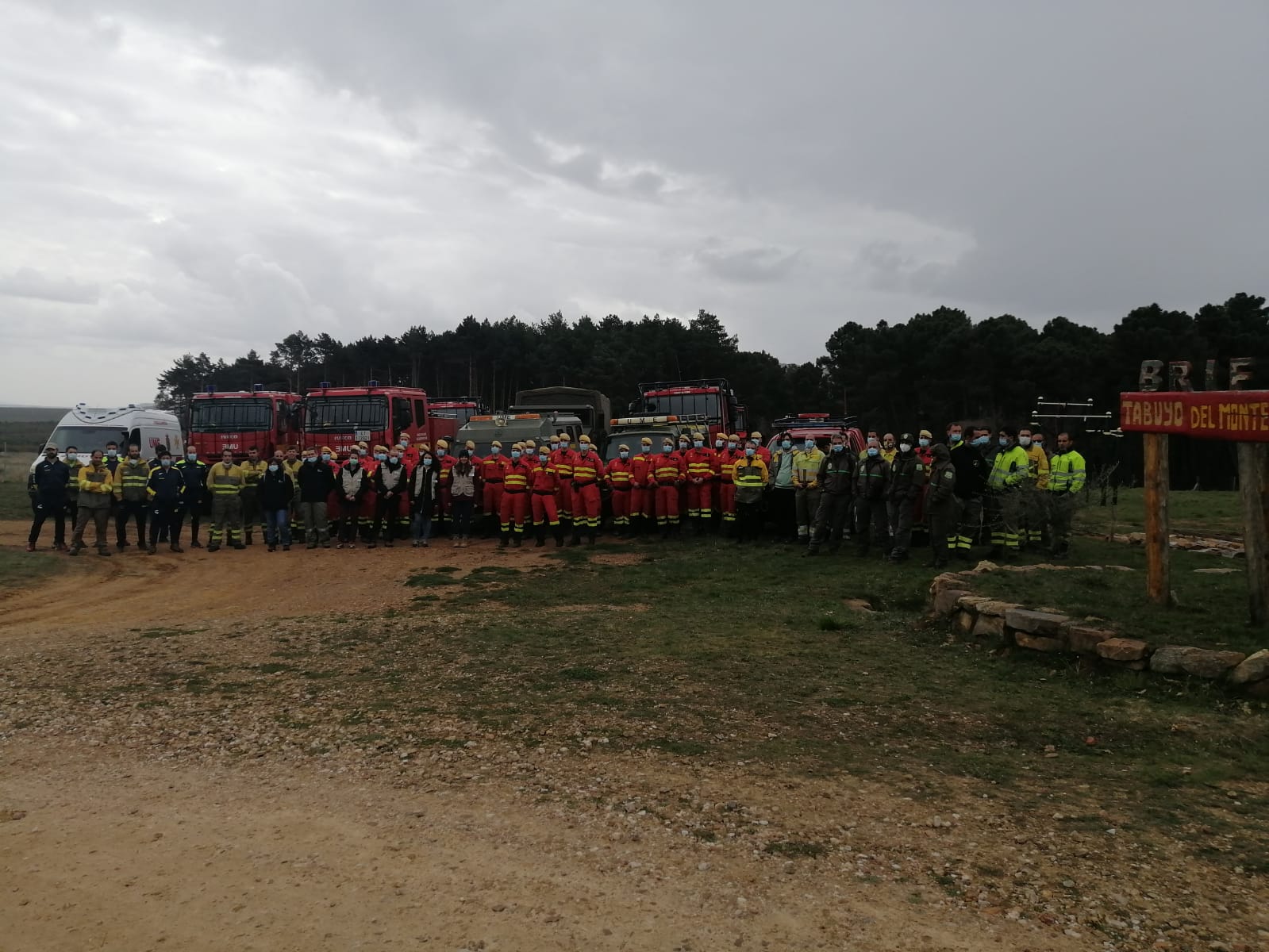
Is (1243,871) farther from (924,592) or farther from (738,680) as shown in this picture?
(924,592)

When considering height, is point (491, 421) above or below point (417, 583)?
above

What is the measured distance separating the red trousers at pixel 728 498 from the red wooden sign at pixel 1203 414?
7932 mm

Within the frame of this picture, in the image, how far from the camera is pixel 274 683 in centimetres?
748

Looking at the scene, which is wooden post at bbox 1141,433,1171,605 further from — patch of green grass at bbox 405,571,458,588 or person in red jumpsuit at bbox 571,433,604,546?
person in red jumpsuit at bbox 571,433,604,546

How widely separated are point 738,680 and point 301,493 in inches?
473

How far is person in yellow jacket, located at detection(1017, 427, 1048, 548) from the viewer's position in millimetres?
13008

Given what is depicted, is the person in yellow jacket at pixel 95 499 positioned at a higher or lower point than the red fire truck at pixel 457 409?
lower

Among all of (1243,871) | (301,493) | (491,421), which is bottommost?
(1243,871)

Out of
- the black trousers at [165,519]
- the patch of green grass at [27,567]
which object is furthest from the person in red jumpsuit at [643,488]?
the patch of green grass at [27,567]

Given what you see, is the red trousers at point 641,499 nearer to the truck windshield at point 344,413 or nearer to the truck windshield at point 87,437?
the truck windshield at point 344,413

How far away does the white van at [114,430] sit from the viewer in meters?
21.2

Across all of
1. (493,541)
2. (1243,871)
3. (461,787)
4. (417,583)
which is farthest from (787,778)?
(493,541)

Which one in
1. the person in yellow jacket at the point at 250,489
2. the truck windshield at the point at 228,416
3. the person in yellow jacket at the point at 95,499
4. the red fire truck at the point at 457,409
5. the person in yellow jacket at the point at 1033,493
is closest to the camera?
the person in yellow jacket at the point at 1033,493

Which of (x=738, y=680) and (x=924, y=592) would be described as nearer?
(x=738, y=680)
